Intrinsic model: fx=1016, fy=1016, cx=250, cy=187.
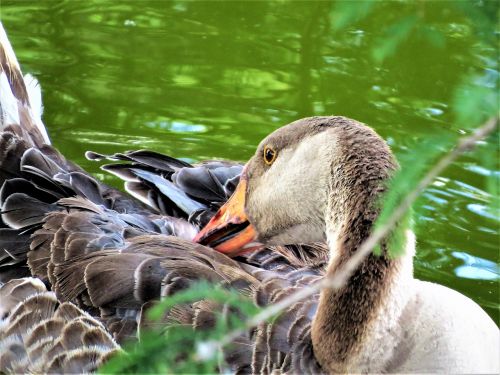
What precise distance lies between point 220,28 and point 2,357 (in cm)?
589

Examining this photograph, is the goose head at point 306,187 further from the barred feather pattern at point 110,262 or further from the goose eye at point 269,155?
the barred feather pattern at point 110,262

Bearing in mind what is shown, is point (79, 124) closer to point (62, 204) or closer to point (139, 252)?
point (62, 204)

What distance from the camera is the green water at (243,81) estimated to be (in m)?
7.92

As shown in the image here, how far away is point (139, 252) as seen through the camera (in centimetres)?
529

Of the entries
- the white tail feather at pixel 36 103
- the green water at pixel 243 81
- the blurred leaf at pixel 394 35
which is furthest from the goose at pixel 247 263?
the green water at pixel 243 81

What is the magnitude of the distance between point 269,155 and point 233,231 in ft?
1.68

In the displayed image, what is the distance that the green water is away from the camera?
312 inches

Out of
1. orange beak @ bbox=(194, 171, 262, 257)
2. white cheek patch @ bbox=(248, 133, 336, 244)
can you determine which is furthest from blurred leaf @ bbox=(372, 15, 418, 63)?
orange beak @ bbox=(194, 171, 262, 257)

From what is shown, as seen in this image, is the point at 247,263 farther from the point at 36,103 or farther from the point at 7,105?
the point at 36,103

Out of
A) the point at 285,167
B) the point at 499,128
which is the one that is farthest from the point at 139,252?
the point at 499,128

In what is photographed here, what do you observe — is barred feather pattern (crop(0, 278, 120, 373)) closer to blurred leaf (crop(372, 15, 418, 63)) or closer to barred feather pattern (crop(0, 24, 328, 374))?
barred feather pattern (crop(0, 24, 328, 374))

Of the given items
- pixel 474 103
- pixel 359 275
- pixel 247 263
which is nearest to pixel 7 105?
pixel 247 263

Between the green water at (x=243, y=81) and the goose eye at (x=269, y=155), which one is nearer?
the goose eye at (x=269, y=155)

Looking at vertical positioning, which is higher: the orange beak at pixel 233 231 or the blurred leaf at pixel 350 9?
the blurred leaf at pixel 350 9
